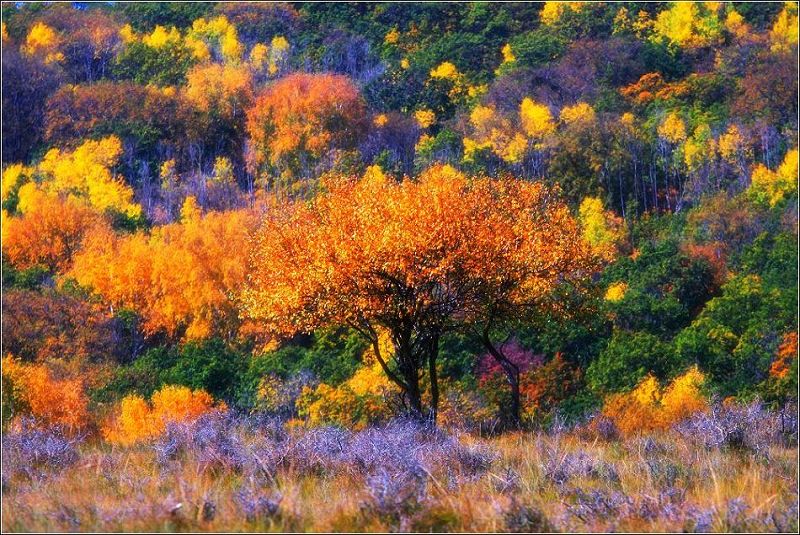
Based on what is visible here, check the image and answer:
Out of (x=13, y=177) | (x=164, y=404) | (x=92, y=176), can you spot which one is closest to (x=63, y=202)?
(x=92, y=176)

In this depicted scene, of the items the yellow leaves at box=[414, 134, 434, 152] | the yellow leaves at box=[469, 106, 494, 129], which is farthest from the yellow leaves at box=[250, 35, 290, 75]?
the yellow leaves at box=[469, 106, 494, 129]

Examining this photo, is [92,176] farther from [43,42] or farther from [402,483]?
[402,483]

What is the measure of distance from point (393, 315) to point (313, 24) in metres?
63.5

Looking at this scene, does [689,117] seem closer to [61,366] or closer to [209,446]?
[61,366]

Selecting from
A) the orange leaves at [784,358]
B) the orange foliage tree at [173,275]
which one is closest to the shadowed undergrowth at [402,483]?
the orange leaves at [784,358]

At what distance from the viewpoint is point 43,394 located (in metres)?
28.7

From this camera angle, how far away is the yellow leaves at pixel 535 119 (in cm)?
4958

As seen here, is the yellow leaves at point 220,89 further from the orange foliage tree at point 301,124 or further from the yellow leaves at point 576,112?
the yellow leaves at point 576,112

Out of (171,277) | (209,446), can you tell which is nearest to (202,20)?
(171,277)

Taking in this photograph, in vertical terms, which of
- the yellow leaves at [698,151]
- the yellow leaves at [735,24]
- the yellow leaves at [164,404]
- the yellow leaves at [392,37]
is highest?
the yellow leaves at [392,37]

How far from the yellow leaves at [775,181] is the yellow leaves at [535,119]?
11187mm

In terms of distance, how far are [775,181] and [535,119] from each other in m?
14.6

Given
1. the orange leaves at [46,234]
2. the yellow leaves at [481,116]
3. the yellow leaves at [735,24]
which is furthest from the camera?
the yellow leaves at [735,24]

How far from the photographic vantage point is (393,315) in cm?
1522
